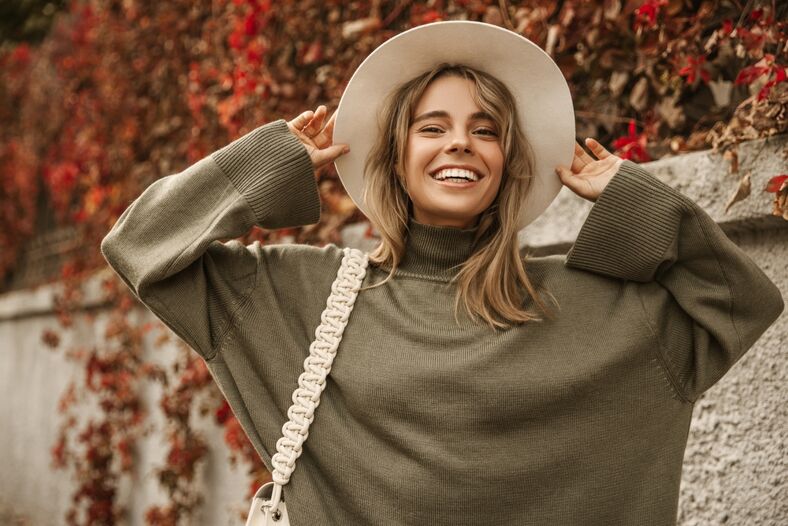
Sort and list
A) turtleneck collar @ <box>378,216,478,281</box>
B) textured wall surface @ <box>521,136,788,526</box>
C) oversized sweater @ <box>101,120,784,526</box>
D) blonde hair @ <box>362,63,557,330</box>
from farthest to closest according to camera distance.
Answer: textured wall surface @ <box>521,136,788,526</box>, turtleneck collar @ <box>378,216,478,281</box>, blonde hair @ <box>362,63,557,330</box>, oversized sweater @ <box>101,120,784,526</box>

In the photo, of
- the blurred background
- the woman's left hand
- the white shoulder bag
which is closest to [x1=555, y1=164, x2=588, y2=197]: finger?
the woman's left hand

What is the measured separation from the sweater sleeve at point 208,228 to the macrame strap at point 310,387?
0.20m

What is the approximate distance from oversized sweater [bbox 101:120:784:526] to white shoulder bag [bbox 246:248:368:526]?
0.03 m

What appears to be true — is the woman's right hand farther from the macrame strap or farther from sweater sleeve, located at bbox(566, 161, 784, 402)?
sweater sleeve, located at bbox(566, 161, 784, 402)

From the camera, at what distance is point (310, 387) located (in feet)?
7.27

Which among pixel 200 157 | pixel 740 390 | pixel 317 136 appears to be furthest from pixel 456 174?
pixel 200 157

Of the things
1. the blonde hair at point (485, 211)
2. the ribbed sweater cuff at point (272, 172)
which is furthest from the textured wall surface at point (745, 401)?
the ribbed sweater cuff at point (272, 172)

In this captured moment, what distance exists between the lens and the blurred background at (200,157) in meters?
2.64

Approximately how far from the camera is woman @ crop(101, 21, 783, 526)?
2.13 meters

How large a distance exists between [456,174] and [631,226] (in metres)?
0.41

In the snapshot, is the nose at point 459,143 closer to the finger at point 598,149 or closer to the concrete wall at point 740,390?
the finger at point 598,149

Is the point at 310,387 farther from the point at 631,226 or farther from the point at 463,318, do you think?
the point at 631,226

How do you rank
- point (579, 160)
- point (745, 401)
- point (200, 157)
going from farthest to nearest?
1. point (200, 157)
2. point (745, 401)
3. point (579, 160)

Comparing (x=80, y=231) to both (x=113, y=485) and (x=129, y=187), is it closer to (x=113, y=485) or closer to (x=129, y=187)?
(x=129, y=187)
